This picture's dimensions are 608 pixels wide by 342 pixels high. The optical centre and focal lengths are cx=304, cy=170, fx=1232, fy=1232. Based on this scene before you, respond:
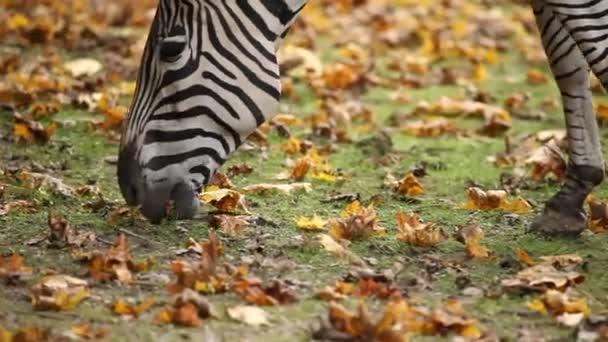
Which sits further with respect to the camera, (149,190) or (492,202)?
(492,202)

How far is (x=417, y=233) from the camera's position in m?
5.73

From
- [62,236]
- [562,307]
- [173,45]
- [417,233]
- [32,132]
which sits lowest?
[562,307]

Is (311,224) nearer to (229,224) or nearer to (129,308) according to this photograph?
(229,224)

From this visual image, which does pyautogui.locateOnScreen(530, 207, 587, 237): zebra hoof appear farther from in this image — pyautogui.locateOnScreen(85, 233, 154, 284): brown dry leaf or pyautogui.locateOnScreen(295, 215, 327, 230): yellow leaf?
pyautogui.locateOnScreen(85, 233, 154, 284): brown dry leaf

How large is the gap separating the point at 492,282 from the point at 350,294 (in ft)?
2.24

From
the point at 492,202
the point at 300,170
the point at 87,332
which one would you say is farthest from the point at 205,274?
the point at 300,170

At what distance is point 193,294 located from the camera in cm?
470

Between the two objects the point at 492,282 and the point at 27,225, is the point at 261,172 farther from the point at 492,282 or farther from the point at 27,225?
the point at 492,282

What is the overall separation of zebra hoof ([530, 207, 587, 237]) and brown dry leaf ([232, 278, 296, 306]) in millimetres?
1695

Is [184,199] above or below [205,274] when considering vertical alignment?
above

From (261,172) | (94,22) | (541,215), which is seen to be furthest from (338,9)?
(541,215)

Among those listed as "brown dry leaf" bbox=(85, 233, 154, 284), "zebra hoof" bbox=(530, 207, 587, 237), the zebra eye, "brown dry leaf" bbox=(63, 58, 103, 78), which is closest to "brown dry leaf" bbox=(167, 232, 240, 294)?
"brown dry leaf" bbox=(85, 233, 154, 284)

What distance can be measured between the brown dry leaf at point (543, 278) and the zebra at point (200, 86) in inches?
39.6

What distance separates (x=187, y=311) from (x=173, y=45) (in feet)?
5.05
